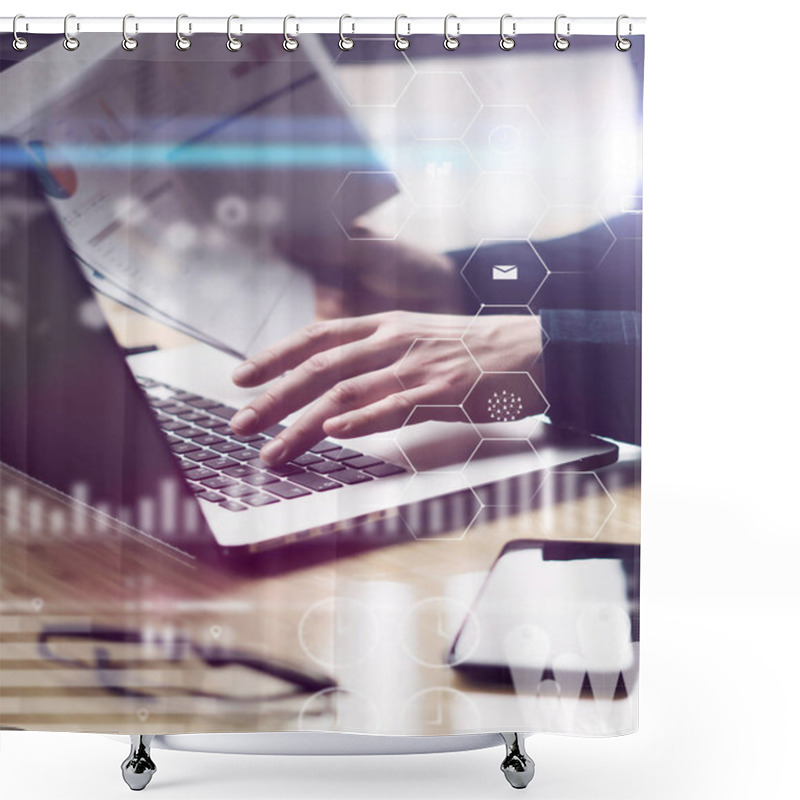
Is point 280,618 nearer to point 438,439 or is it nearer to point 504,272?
point 438,439

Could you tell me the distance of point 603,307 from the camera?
1559 millimetres

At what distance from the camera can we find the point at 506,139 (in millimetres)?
1544

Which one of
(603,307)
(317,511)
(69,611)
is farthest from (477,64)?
(69,611)

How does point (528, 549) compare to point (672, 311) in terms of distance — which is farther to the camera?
point (672, 311)

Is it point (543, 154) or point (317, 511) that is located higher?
point (543, 154)

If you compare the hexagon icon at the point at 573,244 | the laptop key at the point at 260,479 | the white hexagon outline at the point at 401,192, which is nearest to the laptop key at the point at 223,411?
the laptop key at the point at 260,479

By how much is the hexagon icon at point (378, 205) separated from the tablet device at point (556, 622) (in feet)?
1.77

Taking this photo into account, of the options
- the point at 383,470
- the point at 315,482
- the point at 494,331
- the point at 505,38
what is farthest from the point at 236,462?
the point at 505,38

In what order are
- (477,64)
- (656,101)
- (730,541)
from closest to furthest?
(477,64), (656,101), (730,541)

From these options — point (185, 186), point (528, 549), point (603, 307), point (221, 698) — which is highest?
point (185, 186)

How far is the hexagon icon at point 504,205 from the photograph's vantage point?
1.55 metres

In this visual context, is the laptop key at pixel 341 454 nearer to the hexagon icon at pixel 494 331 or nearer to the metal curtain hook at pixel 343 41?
the hexagon icon at pixel 494 331

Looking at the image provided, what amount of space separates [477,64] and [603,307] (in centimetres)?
43

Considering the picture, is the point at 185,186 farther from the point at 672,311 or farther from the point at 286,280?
the point at 672,311
